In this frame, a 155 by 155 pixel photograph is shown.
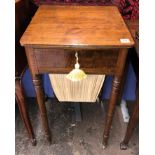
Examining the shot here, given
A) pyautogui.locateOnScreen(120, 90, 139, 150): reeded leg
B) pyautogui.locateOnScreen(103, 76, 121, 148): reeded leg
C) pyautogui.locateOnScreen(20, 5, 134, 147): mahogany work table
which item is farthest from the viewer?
pyautogui.locateOnScreen(120, 90, 139, 150): reeded leg

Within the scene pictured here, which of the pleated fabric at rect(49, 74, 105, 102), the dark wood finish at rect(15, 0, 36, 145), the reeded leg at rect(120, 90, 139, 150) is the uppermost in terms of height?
the dark wood finish at rect(15, 0, 36, 145)

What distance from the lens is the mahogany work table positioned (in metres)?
0.73

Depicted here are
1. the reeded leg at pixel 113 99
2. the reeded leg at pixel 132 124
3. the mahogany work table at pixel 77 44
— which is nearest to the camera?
the mahogany work table at pixel 77 44

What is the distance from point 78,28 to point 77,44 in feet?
0.45

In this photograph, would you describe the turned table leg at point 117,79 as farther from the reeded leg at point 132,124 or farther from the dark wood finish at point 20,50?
the dark wood finish at point 20,50

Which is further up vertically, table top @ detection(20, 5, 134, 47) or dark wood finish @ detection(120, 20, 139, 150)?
table top @ detection(20, 5, 134, 47)

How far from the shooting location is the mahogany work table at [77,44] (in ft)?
2.41

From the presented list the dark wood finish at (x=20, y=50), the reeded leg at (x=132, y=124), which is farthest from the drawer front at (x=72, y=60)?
the reeded leg at (x=132, y=124)

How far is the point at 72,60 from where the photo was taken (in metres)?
0.80

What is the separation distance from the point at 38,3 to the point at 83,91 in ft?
1.94

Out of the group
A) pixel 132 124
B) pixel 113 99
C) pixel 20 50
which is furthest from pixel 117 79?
pixel 20 50

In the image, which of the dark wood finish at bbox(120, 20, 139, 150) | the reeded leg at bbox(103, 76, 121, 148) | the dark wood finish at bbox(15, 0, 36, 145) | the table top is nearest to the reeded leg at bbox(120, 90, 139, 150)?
the dark wood finish at bbox(120, 20, 139, 150)

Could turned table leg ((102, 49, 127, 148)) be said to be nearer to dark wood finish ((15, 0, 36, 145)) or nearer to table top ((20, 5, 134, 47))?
table top ((20, 5, 134, 47))
